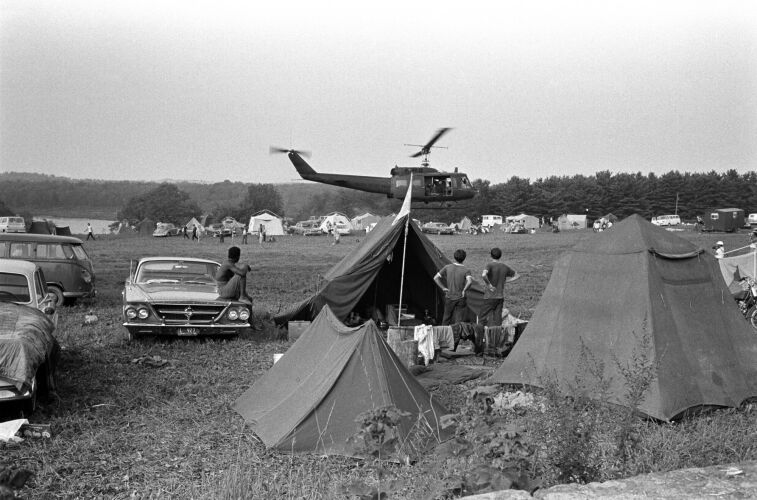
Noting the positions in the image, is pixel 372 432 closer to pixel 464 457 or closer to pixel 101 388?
pixel 464 457

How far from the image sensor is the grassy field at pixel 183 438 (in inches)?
208

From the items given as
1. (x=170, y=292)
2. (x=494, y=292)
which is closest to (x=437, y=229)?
(x=494, y=292)

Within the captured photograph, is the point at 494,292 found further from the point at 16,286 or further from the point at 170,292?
the point at 16,286

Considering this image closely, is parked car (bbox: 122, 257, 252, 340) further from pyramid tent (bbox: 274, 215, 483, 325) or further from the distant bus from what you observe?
the distant bus

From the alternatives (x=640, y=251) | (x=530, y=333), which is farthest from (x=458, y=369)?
(x=640, y=251)

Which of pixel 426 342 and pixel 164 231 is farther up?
pixel 426 342

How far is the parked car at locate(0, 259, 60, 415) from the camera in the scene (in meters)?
6.61

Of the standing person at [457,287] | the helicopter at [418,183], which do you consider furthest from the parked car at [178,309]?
the helicopter at [418,183]

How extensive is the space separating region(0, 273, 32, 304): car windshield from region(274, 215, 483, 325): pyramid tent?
4143mm

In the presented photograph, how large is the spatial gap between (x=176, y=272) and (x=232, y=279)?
153 centimetres

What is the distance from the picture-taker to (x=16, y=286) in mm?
10086

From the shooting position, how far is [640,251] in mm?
8055

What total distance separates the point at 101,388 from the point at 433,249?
672 cm

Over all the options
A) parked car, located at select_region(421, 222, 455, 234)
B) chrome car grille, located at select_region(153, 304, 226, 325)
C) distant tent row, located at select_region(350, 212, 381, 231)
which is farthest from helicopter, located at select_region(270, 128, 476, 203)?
distant tent row, located at select_region(350, 212, 381, 231)
